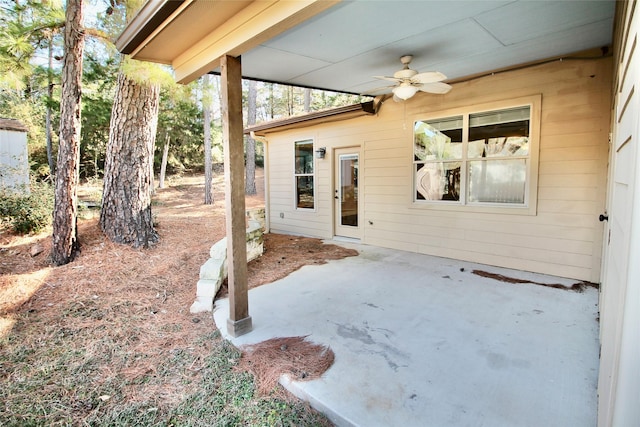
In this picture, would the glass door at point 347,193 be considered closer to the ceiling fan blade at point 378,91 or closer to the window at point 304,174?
the window at point 304,174

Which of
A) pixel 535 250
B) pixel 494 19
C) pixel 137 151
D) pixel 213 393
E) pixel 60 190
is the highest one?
pixel 494 19

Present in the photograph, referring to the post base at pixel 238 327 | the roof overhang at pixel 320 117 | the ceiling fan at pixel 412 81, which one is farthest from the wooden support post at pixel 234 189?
the roof overhang at pixel 320 117

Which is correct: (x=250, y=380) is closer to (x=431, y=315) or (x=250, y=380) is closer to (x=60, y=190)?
(x=431, y=315)

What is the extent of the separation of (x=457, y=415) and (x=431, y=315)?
140 centimetres

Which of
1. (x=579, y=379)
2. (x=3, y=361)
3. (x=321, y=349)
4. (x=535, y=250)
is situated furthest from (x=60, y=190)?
(x=535, y=250)

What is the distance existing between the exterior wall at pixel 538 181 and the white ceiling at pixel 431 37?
381 millimetres

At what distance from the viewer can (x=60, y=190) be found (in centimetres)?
429

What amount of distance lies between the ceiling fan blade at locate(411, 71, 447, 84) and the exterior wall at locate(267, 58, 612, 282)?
1630 millimetres

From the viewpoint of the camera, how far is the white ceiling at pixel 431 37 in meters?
2.89

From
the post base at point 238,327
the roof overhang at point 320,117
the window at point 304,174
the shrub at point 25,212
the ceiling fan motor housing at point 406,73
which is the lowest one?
the post base at point 238,327

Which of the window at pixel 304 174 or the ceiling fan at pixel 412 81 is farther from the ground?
the ceiling fan at pixel 412 81

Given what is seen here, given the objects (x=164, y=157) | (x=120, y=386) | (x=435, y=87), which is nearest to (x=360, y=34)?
(x=435, y=87)

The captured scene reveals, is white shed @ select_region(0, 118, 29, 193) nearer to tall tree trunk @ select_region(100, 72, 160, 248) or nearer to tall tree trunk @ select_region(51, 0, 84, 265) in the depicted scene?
tall tree trunk @ select_region(100, 72, 160, 248)

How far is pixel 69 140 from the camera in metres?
4.27
